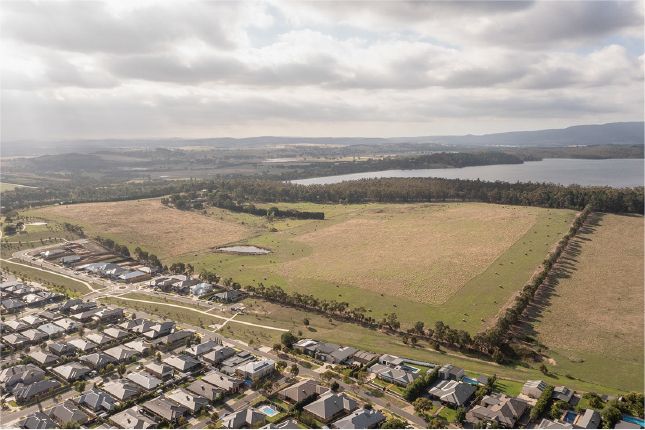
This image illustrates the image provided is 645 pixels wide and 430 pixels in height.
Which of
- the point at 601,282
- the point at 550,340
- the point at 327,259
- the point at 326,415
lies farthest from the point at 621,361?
the point at 327,259

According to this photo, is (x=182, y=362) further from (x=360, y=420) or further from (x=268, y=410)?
(x=360, y=420)

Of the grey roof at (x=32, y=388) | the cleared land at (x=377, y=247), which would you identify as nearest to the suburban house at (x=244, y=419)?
the grey roof at (x=32, y=388)

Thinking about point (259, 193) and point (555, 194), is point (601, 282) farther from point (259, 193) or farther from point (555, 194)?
point (259, 193)

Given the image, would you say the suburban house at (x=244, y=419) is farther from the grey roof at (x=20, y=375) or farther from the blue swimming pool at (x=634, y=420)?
the blue swimming pool at (x=634, y=420)

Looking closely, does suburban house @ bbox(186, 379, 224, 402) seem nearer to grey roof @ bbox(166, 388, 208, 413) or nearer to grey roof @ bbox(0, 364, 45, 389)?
grey roof @ bbox(166, 388, 208, 413)

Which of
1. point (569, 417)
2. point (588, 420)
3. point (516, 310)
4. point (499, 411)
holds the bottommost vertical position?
point (569, 417)

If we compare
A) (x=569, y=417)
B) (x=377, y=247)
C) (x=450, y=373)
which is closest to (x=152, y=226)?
(x=377, y=247)

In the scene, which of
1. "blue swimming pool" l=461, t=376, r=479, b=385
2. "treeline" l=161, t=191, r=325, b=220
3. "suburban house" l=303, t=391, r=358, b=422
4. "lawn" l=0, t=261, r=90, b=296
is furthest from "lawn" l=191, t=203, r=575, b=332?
"suburban house" l=303, t=391, r=358, b=422
